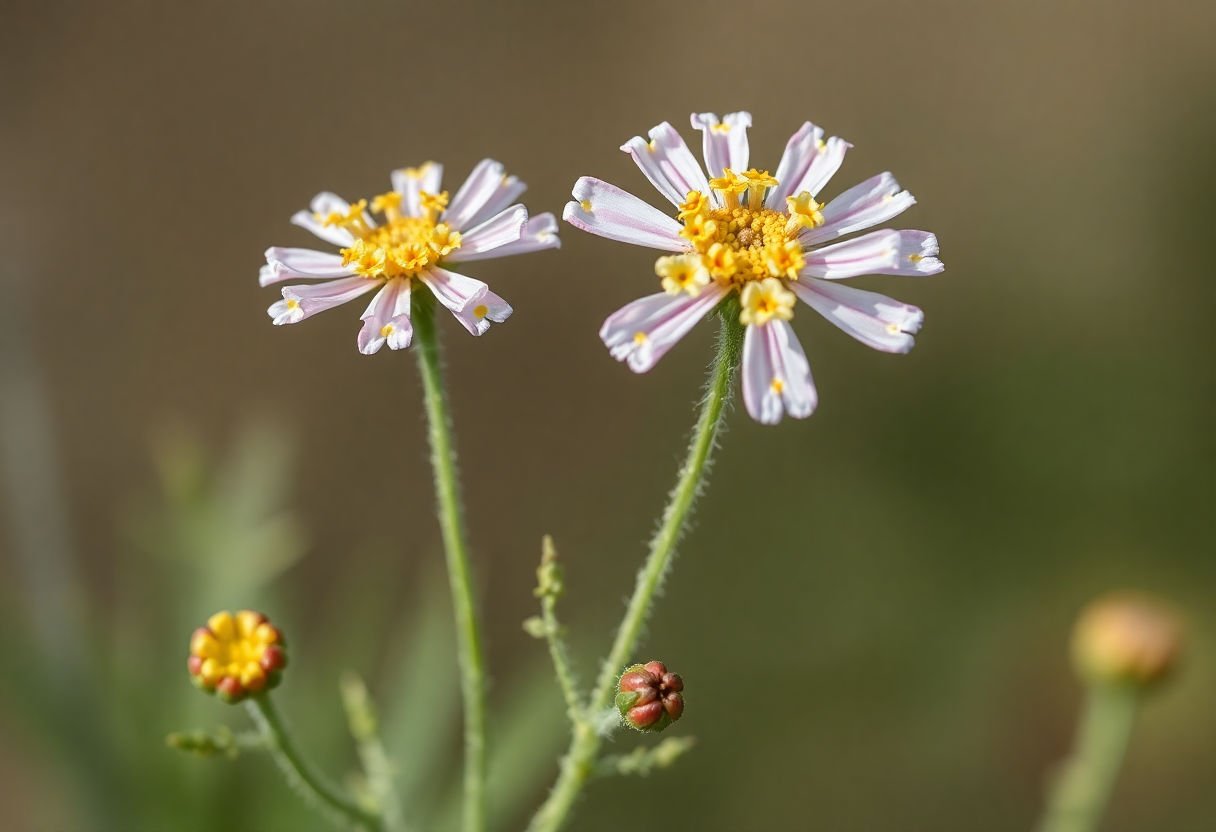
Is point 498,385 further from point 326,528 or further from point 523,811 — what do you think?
point 523,811

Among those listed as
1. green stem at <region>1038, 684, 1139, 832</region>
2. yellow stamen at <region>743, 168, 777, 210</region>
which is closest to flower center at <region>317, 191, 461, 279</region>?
yellow stamen at <region>743, 168, 777, 210</region>

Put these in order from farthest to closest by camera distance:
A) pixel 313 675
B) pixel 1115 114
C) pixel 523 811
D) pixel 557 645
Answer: pixel 1115 114
pixel 523 811
pixel 313 675
pixel 557 645

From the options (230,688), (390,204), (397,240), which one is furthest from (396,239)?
(230,688)

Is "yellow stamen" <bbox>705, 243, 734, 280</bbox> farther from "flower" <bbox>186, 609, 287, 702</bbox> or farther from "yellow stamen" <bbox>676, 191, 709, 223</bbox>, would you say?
"flower" <bbox>186, 609, 287, 702</bbox>

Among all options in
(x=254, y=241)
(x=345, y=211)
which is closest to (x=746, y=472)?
(x=254, y=241)

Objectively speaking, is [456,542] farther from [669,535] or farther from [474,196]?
[474,196]

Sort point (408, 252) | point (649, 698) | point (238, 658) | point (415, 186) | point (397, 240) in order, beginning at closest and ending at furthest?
point (649, 698), point (238, 658), point (408, 252), point (397, 240), point (415, 186)

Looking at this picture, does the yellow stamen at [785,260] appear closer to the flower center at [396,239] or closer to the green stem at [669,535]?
the green stem at [669,535]
